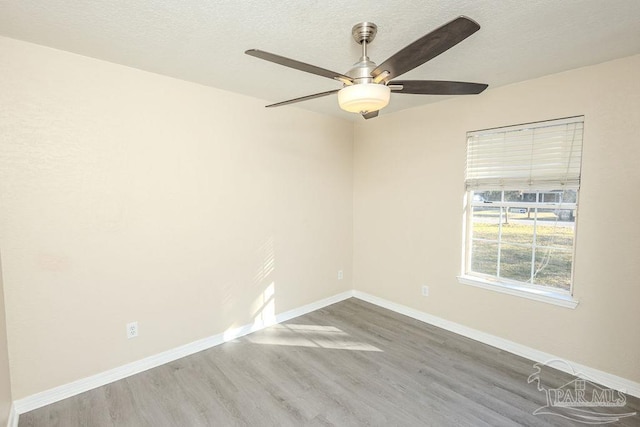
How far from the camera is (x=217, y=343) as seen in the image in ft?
9.32

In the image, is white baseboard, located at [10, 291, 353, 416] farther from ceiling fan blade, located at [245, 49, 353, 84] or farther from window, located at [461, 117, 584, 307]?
ceiling fan blade, located at [245, 49, 353, 84]

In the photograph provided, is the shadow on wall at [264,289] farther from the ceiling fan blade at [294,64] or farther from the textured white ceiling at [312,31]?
the ceiling fan blade at [294,64]

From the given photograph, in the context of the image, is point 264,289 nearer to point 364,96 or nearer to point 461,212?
point 461,212

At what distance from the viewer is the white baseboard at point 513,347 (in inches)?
86.4

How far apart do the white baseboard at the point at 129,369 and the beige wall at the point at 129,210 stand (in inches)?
1.9

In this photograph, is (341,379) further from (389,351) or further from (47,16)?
(47,16)

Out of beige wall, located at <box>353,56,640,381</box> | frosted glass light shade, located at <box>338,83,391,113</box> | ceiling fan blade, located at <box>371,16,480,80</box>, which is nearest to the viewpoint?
ceiling fan blade, located at <box>371,16,480,80</box>

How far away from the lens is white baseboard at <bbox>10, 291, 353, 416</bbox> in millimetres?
2004

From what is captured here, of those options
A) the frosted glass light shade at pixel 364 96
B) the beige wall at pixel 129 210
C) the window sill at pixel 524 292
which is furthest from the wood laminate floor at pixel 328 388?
the frosted glass light shade at pixel 364 96

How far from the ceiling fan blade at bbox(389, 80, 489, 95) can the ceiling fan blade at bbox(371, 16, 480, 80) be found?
0.48 ft

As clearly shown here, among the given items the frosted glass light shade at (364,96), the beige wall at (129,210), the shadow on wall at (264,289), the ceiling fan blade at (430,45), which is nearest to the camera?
the ceiling fan blade at (430,45)

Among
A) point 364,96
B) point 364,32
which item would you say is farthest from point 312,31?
point 364,96

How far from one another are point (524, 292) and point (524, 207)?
2.49 feet

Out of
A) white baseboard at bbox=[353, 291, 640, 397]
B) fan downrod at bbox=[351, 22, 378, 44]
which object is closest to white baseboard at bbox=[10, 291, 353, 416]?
white baseboard at bbox=[353, 291, 640, 397]
